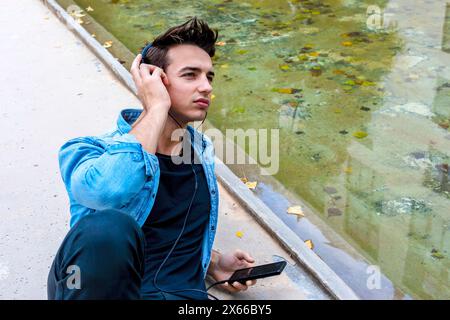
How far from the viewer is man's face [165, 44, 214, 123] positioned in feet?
8.72

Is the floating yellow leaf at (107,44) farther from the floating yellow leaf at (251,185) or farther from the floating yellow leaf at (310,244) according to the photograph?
the floating yellow leaf at (310,244)

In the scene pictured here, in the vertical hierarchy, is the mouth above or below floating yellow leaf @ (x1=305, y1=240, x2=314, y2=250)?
above

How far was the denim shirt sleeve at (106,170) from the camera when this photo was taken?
85.3 inches

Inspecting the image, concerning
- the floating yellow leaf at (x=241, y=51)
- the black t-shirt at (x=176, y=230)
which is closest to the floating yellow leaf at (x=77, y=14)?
the floating yellow leaf at (x=241, y=51)

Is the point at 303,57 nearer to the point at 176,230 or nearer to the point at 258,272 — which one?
the point at 258,272

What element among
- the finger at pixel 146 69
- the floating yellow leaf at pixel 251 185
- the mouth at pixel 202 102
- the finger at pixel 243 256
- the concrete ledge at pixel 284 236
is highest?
the finger at pixel 146 69

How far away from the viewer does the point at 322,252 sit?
343 centimetres

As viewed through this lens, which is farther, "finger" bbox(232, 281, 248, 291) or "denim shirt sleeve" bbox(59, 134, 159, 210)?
"finger" bbox(232, 281, 248, 291)

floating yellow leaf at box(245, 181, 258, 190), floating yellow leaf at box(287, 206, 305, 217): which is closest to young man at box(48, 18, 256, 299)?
floating yellow leaf at box(287, 206, 305, 217)

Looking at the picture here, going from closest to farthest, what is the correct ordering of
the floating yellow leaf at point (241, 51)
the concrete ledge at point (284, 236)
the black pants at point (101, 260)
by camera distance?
the black pants at point (101, 260) → the concrete ledge at point (284, 236) → the floating yellow leaf at point (241, 51)

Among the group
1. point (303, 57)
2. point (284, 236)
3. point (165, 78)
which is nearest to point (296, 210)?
point (284, 236)

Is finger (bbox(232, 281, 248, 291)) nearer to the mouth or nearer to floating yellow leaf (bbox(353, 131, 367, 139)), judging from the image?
the mouth

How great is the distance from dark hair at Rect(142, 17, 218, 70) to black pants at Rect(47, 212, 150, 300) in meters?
1.01
